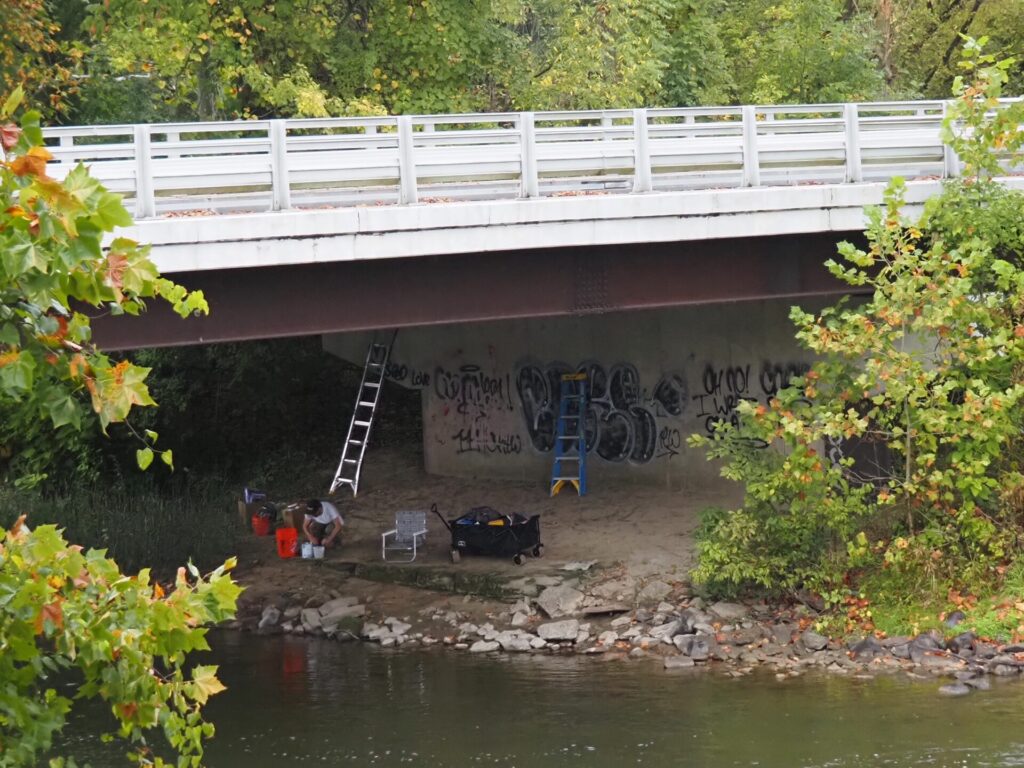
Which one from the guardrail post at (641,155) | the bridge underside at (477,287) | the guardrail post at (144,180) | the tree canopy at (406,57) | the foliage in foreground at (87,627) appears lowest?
the foliage in foreground at (87,627)

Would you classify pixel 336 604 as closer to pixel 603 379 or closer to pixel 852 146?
pixel 603 379

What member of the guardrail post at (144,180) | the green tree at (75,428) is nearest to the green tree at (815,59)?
the guardrail post at (144,180)

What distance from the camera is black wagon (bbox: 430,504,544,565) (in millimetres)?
19297

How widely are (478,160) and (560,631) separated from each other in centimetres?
567

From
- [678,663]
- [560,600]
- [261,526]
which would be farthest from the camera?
[261,526]

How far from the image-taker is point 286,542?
21.0 meters

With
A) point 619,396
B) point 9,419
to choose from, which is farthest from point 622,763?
point 9,419

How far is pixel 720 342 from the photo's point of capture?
20.8m

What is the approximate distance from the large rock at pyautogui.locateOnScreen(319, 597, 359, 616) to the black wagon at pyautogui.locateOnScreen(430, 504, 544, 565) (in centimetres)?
151

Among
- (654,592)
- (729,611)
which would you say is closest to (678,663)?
(729,611)

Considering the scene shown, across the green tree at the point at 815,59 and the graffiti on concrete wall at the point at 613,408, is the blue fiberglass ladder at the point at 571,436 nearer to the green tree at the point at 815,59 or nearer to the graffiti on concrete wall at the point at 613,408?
the graffiti on concrete wall at the point at 613,408

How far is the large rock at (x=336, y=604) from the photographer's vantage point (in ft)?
61.7

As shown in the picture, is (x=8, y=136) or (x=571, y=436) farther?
(x=571, y=436)

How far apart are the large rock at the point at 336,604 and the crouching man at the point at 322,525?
1.87 meters
